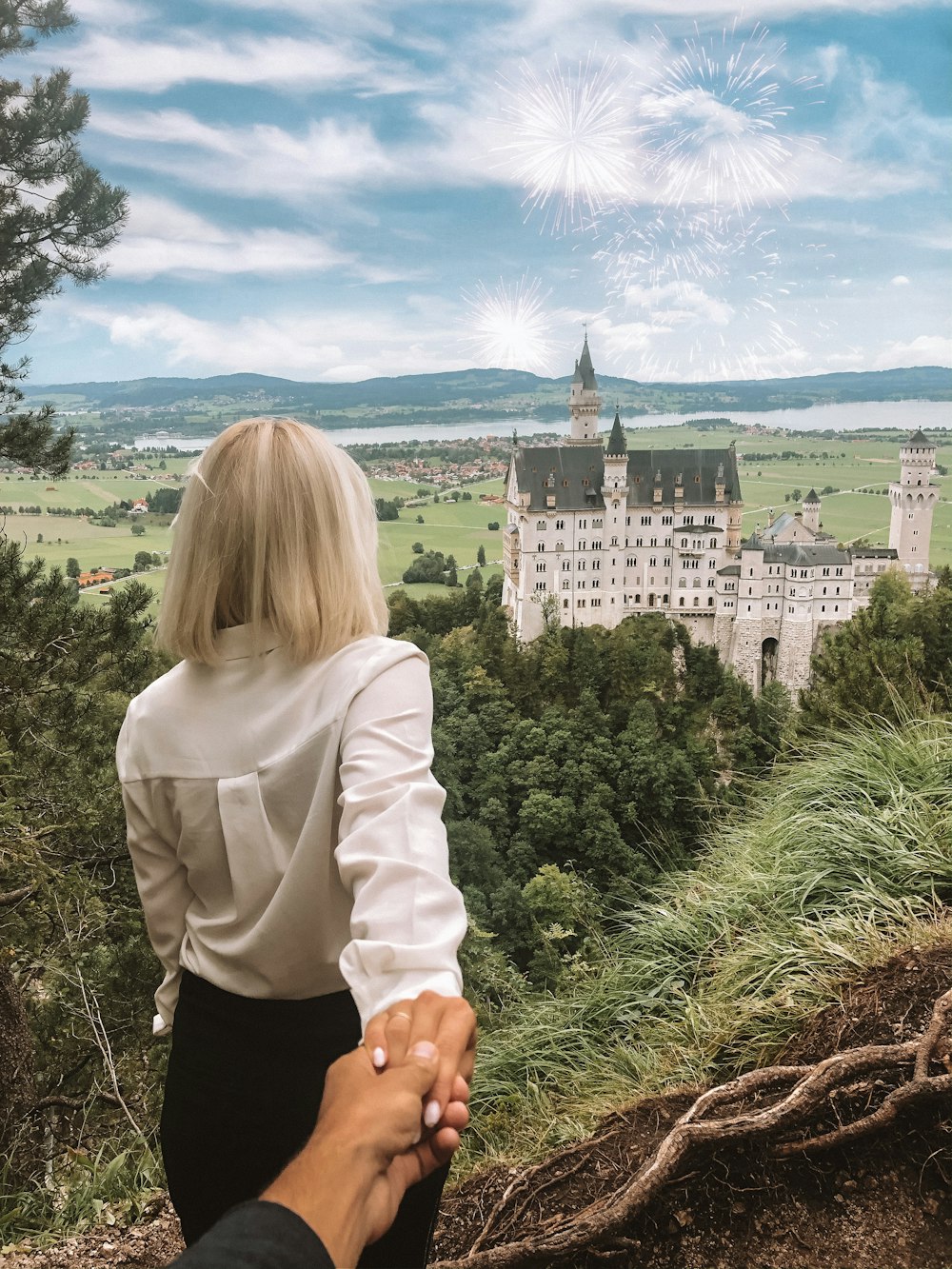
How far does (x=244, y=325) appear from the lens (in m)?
14.2

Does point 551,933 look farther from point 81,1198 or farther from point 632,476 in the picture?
point 632,476

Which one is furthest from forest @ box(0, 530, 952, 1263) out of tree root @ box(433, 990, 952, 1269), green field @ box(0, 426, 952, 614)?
green field @ box(0, 426, 952, 614)

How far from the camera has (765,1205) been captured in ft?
2.99

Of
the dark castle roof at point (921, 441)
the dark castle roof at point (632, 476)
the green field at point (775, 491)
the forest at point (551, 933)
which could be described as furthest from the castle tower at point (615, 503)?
the forest at point (551, 933)

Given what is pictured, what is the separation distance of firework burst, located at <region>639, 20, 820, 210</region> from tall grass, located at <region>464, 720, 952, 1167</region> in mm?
18154

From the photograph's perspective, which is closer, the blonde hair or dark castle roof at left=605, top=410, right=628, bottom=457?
the blonde hair

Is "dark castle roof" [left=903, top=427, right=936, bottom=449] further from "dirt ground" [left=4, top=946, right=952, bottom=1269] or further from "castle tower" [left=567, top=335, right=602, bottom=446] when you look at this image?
"dirt ground" [left=4, top=946, right=952, bottom=1269]

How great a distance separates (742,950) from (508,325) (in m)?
15.4

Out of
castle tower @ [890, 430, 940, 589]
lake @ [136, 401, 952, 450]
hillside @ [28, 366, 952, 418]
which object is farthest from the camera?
lake @ [136, 401, 952, 450]

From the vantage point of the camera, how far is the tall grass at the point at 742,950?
1.18m

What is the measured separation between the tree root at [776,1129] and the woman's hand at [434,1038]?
A: 65cm

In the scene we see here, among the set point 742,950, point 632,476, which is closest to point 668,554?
point 632,476

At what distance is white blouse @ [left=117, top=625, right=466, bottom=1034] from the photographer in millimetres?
406

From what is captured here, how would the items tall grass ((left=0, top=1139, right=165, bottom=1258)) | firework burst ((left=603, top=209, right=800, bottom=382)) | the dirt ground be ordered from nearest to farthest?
the dirt ground, tall grass ((left=0, top=1139, right=165, bottom=1258)), firework burst ((left=603, top=209, right=800, bottom=382))
